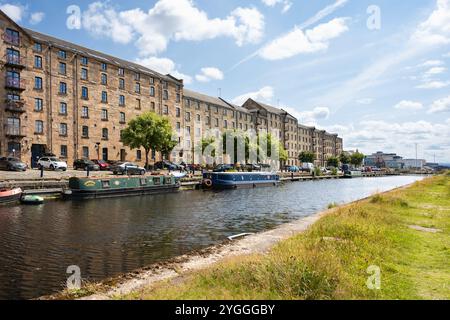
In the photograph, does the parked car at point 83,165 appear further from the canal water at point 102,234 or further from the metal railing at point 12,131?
the canal water at point 102,234

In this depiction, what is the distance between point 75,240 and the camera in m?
14.1

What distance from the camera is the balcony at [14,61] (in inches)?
1650

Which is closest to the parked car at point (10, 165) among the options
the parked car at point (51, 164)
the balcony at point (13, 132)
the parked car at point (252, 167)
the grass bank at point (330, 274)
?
the parked car at point (51, 164)

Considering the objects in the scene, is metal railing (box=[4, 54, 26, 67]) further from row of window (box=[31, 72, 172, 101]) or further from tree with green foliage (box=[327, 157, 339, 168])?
tree with green foliage (box=[327, 157, 339, 168])

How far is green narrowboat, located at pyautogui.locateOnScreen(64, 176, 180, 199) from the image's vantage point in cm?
2916

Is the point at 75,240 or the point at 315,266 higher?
the point at 315,266

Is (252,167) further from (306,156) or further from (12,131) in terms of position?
(306,156)

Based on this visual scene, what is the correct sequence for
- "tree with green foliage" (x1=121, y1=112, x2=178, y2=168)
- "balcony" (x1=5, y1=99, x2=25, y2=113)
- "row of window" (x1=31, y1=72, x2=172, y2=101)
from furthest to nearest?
1. "tree with green foliage" (x1=121, y1=112, x2=178, y2=168)
2. "row of window" (x1=31, y1=72, x2=172, y2=101)
3. "balcony" (x1=5, y1=99, x2=25, y2=113)

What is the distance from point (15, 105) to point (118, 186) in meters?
20.9

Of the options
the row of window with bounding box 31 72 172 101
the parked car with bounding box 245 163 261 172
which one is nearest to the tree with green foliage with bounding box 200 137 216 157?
the parked car with bounding box 245 163 261 172

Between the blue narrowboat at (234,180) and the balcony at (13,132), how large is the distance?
77.7 feet

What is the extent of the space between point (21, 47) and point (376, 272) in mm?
50208
